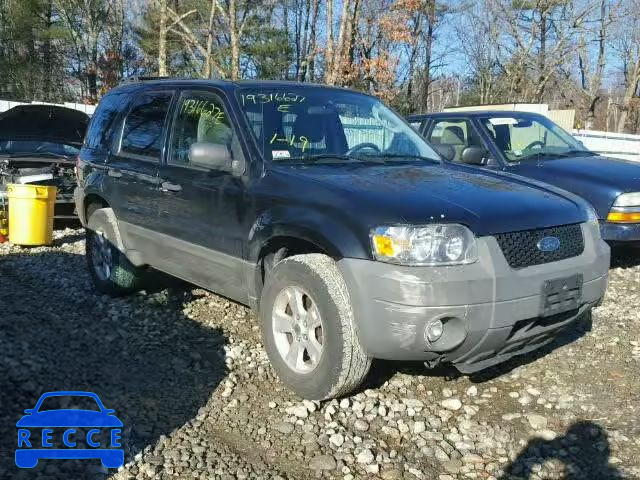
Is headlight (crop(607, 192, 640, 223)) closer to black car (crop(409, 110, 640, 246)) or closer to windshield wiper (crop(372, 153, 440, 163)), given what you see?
black car (crop(409, 110, 640, 246))

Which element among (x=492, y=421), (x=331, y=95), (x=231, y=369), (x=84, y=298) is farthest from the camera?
(x=84, y=298)

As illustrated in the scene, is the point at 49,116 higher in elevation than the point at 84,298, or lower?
higher

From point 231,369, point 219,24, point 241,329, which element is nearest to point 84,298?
point 241,329

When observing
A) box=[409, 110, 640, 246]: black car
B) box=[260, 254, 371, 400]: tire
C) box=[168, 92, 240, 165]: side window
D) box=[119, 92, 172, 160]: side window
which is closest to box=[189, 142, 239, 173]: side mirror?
box=[168, 92, 240, 165]: side window

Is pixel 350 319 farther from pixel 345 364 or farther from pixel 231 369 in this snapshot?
pixel 231 369

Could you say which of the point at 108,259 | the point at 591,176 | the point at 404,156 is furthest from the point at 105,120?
the point at 591,176

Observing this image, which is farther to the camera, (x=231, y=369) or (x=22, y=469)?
(x=231, y=369)

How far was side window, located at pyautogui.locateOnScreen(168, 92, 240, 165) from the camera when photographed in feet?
14.2

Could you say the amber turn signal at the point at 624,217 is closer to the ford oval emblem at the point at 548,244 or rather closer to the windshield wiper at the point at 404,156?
the windshield wiper at the point at 404,156

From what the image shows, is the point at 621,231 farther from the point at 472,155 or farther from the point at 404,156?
the point at 404,156

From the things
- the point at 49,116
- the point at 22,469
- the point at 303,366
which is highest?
the point at 49,116

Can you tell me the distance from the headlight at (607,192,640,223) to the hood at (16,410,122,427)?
5.03 metres

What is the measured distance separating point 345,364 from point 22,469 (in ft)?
5.40

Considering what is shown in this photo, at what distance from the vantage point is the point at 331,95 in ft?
15.4
